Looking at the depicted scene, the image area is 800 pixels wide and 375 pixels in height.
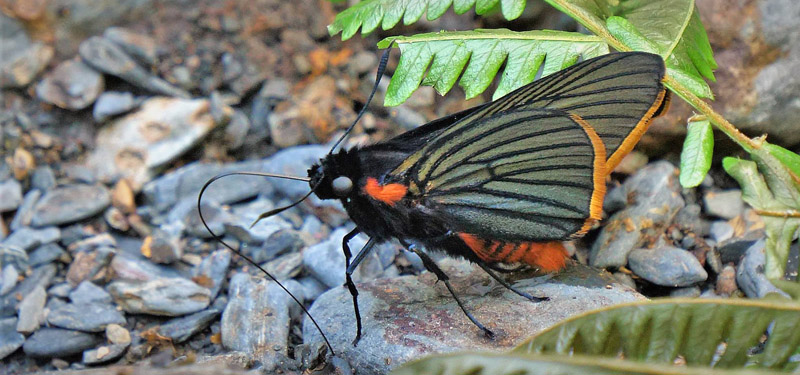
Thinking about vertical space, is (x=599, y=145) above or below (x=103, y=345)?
above

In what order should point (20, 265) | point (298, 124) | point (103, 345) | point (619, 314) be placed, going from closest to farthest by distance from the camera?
point (619, 314)
point (103, 345)
point (20, 265)
point (298, 124)

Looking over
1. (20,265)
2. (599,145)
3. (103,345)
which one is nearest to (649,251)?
(599,145)

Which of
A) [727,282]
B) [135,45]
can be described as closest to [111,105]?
[135,45]

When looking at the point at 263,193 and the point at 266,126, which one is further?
the point at 266,126

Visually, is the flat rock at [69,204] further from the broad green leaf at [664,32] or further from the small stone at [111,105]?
the broad green leaf at [664,32]

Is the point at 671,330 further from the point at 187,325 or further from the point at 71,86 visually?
the point at 71,86

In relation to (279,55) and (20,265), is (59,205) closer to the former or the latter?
(20,265)

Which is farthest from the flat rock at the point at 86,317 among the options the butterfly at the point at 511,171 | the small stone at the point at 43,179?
the small stone at the point at 43,179
